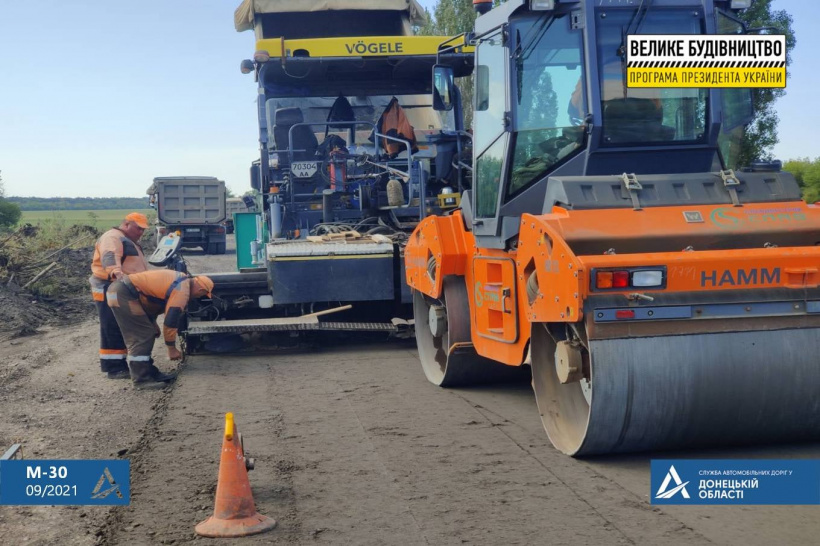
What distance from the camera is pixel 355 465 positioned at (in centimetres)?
571

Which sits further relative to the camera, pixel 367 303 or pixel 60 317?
pixel 60 317

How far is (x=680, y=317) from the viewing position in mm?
5113

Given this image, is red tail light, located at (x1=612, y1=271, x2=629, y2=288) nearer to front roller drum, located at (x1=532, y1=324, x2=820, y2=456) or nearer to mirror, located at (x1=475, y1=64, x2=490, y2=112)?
front roller drum, located at (x1=532, y1=324, x2=820, y2=456)

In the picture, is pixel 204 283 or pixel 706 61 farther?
pixel 204 283

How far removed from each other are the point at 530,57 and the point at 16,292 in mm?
11773

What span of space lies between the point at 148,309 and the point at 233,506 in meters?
5.31

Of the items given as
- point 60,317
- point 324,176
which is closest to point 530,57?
point 324,176

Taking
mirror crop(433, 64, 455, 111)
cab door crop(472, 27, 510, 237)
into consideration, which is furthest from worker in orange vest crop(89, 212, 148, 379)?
cab door crop(472, 27, 510, 237)

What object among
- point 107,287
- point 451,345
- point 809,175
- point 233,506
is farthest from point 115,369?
point 809,175

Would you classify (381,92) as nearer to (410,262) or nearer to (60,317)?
(410,262)

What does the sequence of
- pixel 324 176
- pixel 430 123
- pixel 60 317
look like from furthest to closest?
pixel 60 317, pixel 430 123, pixel 324 176

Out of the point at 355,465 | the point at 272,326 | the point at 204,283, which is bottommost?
the point at 355,465

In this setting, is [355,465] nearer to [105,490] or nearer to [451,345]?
[105,490]

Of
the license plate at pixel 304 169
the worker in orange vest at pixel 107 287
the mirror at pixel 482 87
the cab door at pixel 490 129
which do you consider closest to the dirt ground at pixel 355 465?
the worker in orange vest at pixel 107 287
